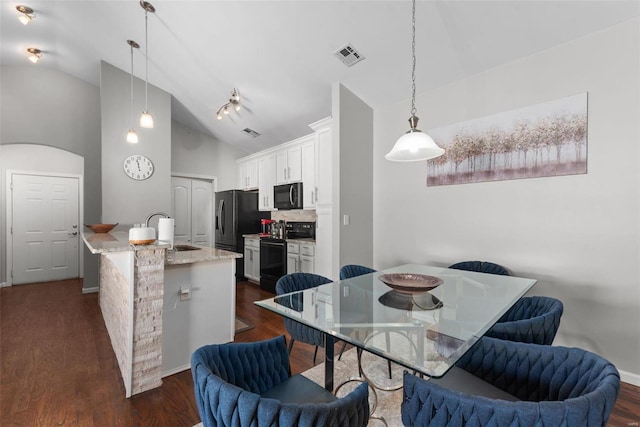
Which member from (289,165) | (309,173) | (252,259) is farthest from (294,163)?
(252,259)

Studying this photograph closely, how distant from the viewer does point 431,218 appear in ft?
10.3

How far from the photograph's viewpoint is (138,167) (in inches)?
173

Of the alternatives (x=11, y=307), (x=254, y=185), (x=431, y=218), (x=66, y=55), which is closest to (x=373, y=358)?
(x=431, y=218)

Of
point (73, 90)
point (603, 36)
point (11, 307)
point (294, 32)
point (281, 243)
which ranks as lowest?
point (11, 307)

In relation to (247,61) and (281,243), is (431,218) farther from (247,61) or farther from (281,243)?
(247,61)

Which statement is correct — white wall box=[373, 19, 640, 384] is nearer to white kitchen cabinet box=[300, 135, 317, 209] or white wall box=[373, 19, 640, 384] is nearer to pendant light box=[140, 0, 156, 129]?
white kitchen cabinet box=[300, 135, 317, 209]

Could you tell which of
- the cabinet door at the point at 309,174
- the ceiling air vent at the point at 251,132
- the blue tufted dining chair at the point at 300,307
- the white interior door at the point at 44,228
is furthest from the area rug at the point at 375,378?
the white interior door at the point at 44,228

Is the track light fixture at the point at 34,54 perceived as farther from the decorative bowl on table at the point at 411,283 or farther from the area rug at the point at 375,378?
the decorative bowl on table at the point at 411,283

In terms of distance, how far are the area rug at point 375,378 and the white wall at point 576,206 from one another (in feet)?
4.39

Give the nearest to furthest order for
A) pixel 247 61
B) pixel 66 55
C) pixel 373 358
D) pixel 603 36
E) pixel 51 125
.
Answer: pixel 603 36 → pixel 373 358 → pixel 247 61 → pixel 66 55 → pixel 51 125

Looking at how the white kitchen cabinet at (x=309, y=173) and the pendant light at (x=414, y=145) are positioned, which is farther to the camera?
the white kitchen cabinet at (x=309, y=173)

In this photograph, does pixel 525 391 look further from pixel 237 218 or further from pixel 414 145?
pixel 237 218

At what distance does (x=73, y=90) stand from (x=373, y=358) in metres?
6.15

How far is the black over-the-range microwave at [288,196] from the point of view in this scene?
14.3 feet
